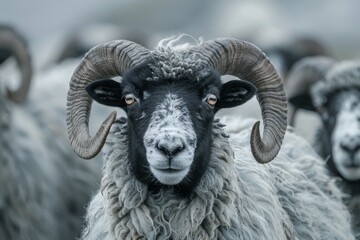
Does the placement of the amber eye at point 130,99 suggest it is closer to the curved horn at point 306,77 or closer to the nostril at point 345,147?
the nostril at point 345,147

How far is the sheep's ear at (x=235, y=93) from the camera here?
5688mm

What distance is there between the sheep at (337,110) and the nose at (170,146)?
2546mm

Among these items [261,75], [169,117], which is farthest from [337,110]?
[169,117]

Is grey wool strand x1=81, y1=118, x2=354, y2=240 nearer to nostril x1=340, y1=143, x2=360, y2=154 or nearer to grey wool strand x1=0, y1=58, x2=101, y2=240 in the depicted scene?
nostril x1=340, y1=143, x2=360, y2=154

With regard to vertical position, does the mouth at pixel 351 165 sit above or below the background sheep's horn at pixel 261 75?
below

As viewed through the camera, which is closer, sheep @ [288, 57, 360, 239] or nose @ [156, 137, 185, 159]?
nose @ [156, 137, 185, 159]

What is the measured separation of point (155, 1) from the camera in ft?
145

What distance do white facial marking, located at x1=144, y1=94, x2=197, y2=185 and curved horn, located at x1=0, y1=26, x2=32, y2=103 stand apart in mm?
4723

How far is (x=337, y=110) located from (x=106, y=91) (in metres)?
2.74

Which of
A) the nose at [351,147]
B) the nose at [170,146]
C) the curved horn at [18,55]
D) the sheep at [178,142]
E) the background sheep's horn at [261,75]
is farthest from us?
the curved horn at [18,55]

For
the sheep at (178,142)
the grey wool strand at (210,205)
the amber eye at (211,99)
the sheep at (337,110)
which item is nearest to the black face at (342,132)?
the sheep at (337,110)

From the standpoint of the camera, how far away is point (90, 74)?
5875 mm

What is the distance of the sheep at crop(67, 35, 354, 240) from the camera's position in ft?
17.6

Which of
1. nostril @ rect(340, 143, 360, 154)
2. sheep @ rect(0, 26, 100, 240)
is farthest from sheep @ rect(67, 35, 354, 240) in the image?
sheep @ rect(0, 26, 100, 240)
